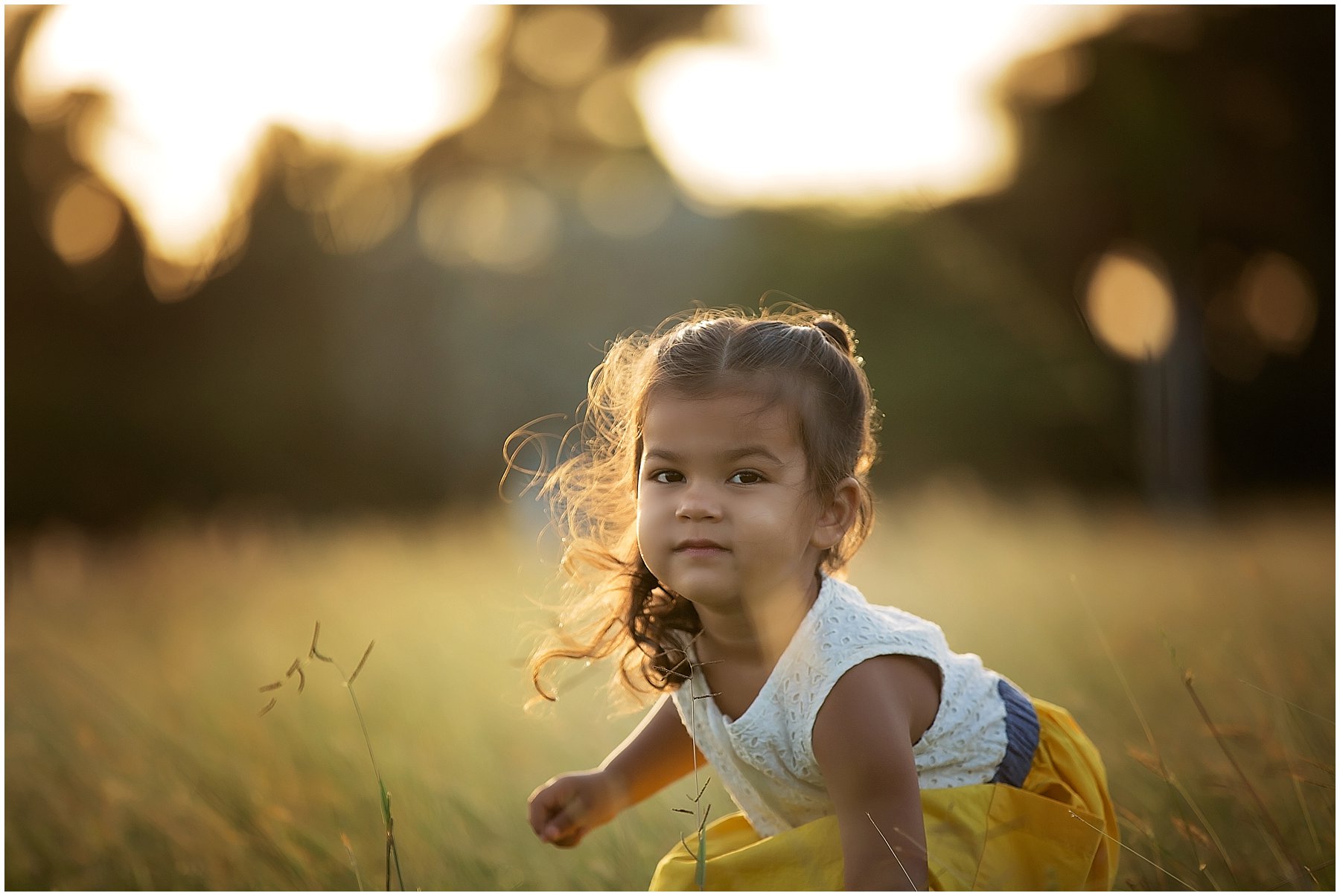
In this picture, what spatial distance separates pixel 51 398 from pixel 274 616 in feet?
19.4

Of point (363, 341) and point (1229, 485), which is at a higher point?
point (363, 341)

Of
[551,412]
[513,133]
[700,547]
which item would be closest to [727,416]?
[700,547]

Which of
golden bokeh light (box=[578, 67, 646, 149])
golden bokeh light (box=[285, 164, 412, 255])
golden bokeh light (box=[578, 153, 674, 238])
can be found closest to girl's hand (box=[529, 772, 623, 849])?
golden bokeh light (box=[285, 164, 412, 255])

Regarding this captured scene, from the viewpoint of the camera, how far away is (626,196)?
11.9 m

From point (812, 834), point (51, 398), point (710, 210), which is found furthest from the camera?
point (710, 210)

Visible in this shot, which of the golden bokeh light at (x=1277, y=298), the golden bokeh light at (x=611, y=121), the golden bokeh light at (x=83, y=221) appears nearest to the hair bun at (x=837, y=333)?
the golden bokeh light at (x=1277, y=298)

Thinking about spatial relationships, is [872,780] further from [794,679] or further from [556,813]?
[556,813]

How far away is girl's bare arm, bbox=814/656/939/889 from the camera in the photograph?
66.7 inches

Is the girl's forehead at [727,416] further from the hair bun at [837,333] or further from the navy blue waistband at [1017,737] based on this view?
the navy blue waistband at [1017,737]

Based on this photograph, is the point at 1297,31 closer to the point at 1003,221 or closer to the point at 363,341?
the point at 1003,221

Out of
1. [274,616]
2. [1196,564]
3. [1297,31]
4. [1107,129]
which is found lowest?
[274,616]

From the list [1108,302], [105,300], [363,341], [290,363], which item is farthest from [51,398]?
[1108,302]

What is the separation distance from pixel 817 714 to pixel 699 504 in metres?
0.42

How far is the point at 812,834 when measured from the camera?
1.86 metres
